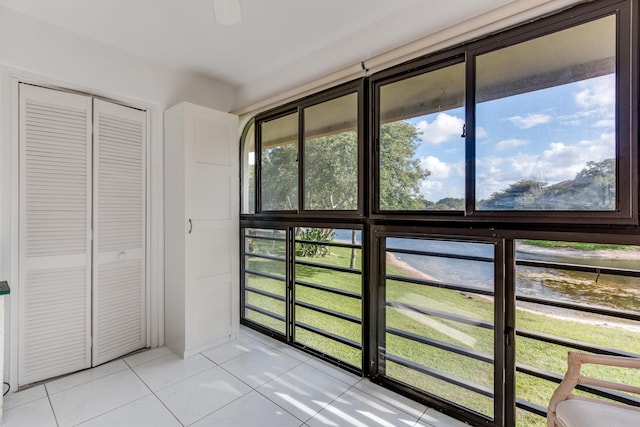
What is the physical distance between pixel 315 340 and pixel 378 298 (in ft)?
2.63

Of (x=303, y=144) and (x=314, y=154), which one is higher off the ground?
(x=303, y=144)

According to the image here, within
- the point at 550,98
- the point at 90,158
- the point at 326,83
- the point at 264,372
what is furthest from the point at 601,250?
the point at 90,158

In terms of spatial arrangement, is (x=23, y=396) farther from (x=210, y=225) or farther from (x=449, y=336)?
(x=449, y=336)

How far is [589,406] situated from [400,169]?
145 cm

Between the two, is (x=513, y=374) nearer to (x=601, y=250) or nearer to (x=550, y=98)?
(x=601, y=250)

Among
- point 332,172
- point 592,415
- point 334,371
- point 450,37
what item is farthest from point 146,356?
point 450,37

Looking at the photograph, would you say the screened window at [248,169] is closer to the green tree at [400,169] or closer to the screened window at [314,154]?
the screened window at [314,154]

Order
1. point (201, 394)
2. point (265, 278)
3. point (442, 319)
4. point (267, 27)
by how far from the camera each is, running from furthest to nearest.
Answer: point (265, 278) → point (267, 27) → point (201, 394) → point (442, 319)

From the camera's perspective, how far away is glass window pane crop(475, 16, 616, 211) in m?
1.33

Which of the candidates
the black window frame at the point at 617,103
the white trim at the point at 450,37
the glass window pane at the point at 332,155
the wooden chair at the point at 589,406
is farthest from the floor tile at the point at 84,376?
the wooden chair at the point at 589,406

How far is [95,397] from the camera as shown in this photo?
192 cm

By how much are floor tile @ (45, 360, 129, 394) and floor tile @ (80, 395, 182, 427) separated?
55 cm

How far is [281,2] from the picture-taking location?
6.11ft

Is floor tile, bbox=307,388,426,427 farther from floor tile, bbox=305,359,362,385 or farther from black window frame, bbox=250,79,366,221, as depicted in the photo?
black window frame, bbox=250,79,366,221
